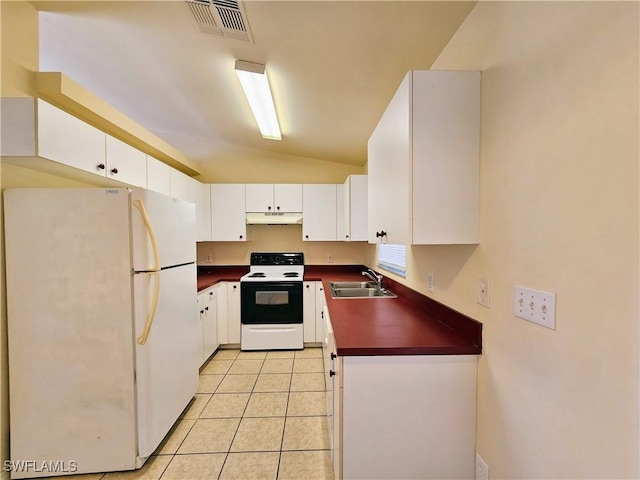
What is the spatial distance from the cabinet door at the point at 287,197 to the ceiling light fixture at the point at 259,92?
2.91 ft

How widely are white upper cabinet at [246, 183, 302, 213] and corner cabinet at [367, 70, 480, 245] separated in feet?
7.91

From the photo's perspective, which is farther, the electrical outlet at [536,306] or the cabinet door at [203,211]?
the cabinet door at [203,211]

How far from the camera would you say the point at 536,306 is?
931mm

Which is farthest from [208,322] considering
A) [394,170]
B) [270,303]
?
[394,170]

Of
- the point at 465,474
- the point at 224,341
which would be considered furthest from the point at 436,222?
the point at 224,341

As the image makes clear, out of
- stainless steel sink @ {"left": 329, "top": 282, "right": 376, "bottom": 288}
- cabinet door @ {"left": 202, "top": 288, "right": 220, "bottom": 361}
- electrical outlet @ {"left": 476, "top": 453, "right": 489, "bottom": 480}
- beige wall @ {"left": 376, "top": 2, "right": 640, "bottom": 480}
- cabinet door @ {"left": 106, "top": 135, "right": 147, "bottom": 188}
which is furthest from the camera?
stainless steel sink @ {"left": 329, "top": 282, "right": 376, "bottom": 288}

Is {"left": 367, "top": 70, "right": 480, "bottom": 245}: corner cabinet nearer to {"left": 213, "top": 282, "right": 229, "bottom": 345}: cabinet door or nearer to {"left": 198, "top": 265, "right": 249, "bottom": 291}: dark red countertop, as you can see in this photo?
{"left": 213, "top": 282, "right": 229, "bottom": 345}: cabinet door

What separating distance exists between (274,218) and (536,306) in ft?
10.1

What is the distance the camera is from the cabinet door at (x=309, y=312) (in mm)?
3273

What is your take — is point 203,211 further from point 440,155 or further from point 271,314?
point 440,155

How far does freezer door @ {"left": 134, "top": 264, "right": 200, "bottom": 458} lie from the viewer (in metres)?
1.60

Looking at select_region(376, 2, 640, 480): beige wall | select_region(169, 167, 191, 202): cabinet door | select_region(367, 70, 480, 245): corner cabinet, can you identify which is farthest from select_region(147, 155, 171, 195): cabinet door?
select_region(376, 2, 640, 480): beige wall

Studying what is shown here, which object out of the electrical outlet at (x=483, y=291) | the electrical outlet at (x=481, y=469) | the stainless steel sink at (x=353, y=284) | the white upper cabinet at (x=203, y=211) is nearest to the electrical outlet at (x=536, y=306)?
the electrical outlet at (x=483, y=291)

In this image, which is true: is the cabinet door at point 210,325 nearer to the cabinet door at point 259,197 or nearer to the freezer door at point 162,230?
the freezer door at point 162,230
